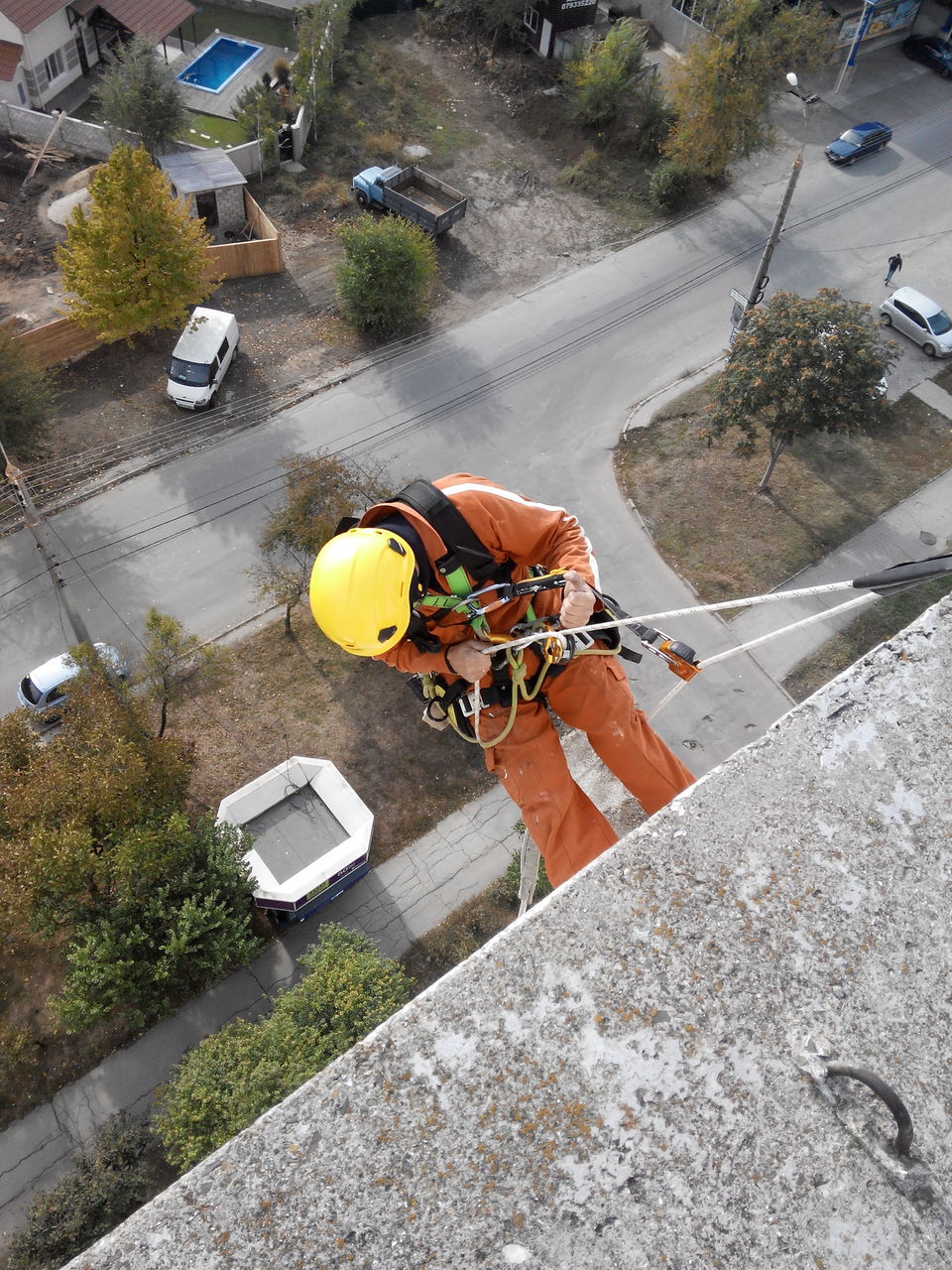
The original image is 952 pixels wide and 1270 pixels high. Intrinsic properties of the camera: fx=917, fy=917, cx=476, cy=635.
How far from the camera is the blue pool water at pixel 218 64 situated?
118 feet

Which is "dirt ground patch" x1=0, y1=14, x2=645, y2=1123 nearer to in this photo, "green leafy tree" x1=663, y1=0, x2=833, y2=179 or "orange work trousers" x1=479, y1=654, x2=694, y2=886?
"green leafy tree" x1=663, y1=0, x2=833, y2=179

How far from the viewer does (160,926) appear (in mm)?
14953

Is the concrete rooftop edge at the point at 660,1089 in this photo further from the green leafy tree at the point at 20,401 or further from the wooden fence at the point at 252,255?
the wooden fence at the point at 252,255

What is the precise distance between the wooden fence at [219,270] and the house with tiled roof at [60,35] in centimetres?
1030

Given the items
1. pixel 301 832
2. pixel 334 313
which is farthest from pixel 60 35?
pixel 301 832

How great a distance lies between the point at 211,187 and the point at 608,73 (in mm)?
14491

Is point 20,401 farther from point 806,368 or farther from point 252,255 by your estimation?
point 806,368

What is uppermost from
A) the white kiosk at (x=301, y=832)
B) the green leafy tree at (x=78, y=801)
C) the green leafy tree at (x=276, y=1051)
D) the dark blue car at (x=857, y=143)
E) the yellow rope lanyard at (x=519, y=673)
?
the yellow rope lanyard at (x=519, y=673)

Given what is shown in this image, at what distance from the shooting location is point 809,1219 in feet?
13.5

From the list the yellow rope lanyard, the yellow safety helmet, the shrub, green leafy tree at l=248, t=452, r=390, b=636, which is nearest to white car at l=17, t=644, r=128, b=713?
green leafy tree at l=248, t=452, r=390, b=636

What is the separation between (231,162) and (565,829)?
29.2 m

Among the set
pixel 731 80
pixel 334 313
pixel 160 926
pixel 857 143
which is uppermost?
pixel 731 80

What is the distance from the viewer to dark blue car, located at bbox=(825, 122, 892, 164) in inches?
1272

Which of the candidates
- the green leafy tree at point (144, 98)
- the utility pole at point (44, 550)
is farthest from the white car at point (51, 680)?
the green leafy tree at point (144, 98)
